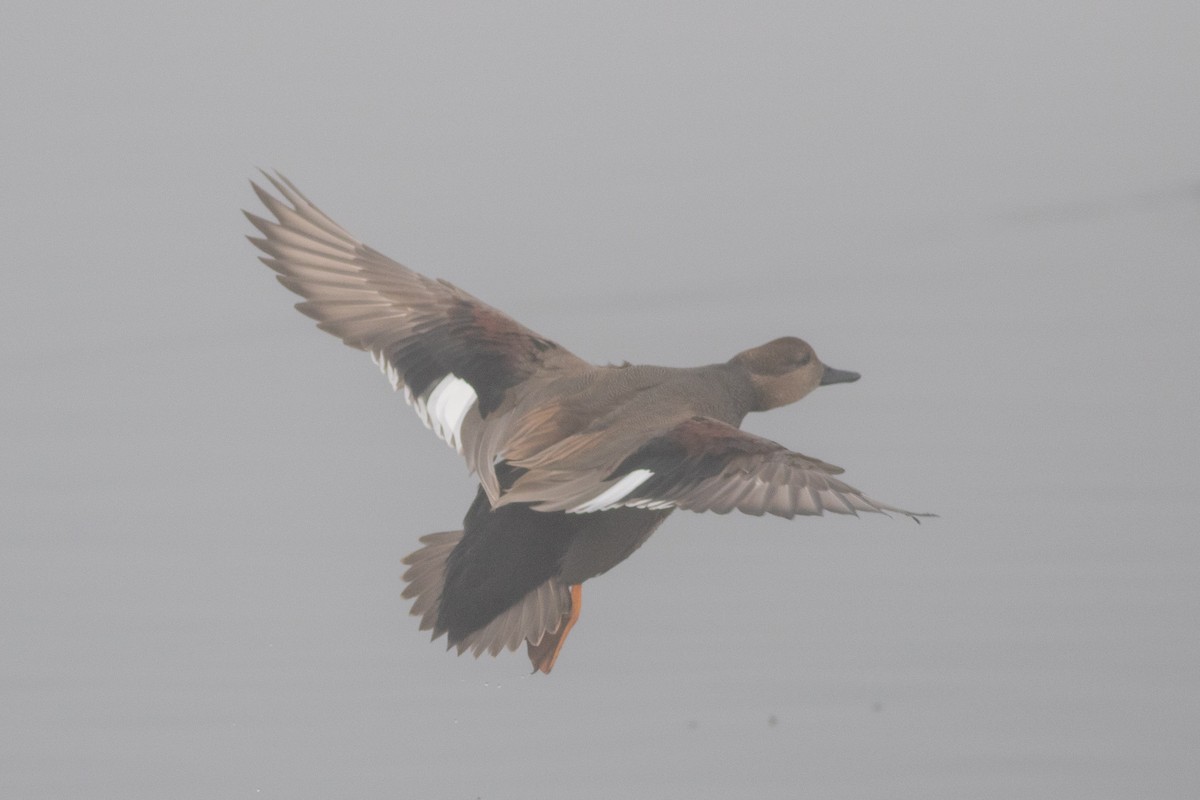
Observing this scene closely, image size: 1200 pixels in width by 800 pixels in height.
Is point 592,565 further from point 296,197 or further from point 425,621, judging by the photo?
point 296,197

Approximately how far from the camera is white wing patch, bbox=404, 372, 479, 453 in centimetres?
464

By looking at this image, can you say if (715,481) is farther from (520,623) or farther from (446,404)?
(446,404)

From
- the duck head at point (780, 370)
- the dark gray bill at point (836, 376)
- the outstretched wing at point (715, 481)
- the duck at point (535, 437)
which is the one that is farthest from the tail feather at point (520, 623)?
the dark gray bill at point (836, 376)

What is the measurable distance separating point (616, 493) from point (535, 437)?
39 centimetres

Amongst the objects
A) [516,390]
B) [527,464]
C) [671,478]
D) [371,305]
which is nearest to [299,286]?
[371,305]

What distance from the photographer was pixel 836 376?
5320mm

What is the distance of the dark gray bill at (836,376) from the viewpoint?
17.4ft

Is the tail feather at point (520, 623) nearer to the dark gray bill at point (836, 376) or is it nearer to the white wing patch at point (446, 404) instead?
the white wing patch at point (446, 404)

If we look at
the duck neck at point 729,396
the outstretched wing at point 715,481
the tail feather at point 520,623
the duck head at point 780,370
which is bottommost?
the tail feather at point 520,623

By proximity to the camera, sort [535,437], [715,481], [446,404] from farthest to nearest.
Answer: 1. [446,404]
2. [535,437]
3. [715,481]

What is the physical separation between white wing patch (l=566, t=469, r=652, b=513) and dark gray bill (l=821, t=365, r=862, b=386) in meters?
1.30

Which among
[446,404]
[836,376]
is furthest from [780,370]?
[446,404]

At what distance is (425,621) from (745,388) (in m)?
0.96

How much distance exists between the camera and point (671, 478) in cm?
405
